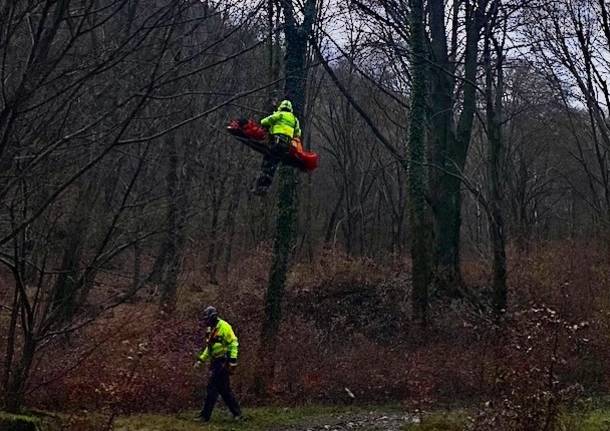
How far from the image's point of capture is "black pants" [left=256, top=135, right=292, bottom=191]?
1129cm

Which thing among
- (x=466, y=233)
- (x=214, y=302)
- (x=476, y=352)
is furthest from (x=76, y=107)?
(x=466, y=233)

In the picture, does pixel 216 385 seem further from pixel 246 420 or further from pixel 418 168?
pixel 418 168

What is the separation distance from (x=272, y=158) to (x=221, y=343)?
3.14 metres

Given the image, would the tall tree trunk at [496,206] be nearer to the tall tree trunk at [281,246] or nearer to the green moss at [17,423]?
the tall tree trunk at [281,246]

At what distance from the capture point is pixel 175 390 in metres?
13.7

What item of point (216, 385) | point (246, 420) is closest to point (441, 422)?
point (246, 420)

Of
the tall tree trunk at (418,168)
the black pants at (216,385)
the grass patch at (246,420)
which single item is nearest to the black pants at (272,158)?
the black pants at (216,385)

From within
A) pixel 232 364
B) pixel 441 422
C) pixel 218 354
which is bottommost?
pixel 441 422

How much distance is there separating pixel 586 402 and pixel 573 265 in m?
14.9

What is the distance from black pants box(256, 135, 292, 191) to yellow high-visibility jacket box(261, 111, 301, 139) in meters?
0.08

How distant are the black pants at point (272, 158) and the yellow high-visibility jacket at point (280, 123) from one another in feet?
0.25

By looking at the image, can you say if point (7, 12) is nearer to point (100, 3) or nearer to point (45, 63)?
point (45, 63)

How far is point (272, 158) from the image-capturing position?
38.1ft

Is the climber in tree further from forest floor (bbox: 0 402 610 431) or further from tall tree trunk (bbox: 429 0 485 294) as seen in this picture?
tall tree trunk (bbox: 429 0 485 294)
